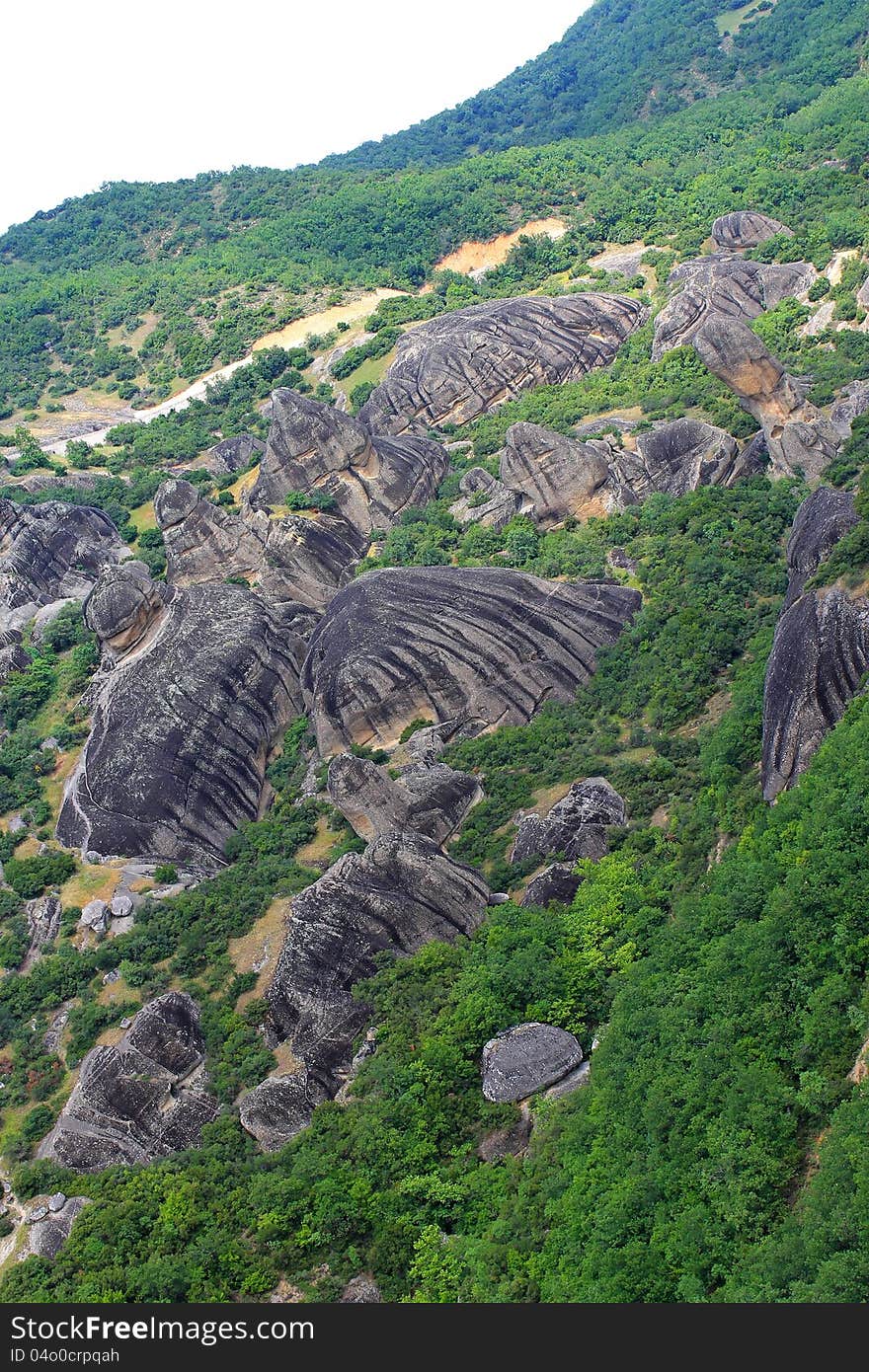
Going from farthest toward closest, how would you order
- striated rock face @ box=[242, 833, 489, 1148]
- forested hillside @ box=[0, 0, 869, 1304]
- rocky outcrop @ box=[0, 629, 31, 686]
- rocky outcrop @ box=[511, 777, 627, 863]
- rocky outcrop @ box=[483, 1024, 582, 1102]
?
rocky outcrop @ box=[0, 629, 31, 686] < rocky outcrop @ box=[511, 777, 627, 863] < striated rock face @ box=[242, 833, 489, 1148] < rocky outcrop @ box=[483, 1024, 582, 1102] < forested hillside @ box=[0, 0, 869, 1304]

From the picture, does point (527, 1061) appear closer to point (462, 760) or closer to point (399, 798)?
point (399, 798)

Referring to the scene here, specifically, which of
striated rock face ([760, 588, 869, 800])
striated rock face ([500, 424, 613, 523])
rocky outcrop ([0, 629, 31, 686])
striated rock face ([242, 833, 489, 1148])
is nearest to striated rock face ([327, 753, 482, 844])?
striated rock face ([242, 833, 489, 1148])

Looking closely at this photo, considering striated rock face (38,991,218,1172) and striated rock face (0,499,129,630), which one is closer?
striated rock face (38,991,218,1172)

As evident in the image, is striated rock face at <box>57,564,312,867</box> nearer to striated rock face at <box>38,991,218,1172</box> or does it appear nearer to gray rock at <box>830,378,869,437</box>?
striated rock face at <box>38,991,218,1172</box>

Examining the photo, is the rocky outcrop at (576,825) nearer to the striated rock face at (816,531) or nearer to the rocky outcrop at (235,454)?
the striated rock face at (816,531)

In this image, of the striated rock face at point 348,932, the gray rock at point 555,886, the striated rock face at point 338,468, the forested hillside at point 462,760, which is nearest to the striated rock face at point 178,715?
the forested hillside at point 462,760

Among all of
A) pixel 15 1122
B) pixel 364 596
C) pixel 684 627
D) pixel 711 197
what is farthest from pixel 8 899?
pixel 711 197
